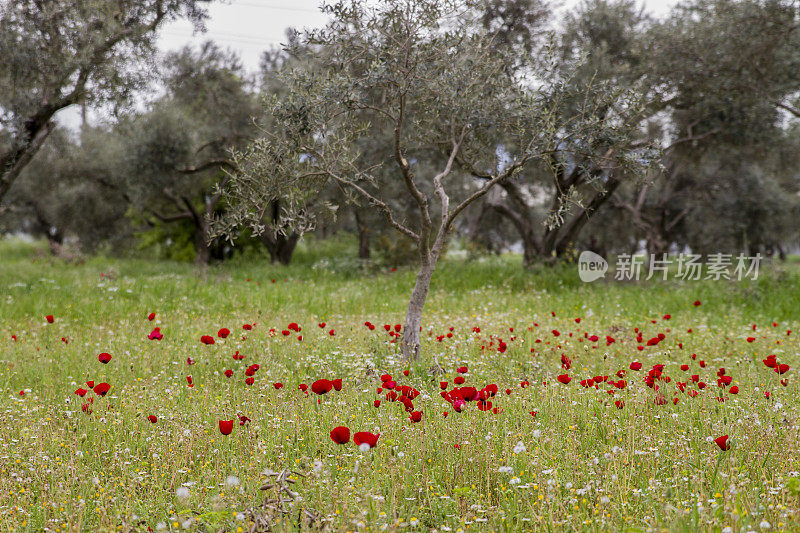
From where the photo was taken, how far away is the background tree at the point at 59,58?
40.9 ft

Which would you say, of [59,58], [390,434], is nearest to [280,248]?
[59,58]

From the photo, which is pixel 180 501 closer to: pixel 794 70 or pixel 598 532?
pixel 598 532

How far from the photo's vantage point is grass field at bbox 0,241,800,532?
137 inches

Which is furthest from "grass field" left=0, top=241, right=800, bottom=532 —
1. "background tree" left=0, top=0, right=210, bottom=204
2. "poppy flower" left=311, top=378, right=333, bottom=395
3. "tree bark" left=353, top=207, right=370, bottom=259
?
"tree bark" left=353, top=207, right=370, bottom=259

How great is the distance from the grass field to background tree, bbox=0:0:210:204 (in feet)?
20.3

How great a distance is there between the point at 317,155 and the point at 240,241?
67.0ft

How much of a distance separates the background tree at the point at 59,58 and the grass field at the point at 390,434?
6193mm

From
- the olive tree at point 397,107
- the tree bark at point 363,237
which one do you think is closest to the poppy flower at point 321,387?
the olive tree at point 397,107

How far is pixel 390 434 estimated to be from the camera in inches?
180

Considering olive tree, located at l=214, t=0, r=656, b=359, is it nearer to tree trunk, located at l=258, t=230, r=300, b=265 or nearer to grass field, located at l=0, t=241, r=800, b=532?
grass field, located at l=0, t=241, r=800, b=532

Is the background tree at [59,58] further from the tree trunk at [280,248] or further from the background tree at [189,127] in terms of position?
the tree trunk at [280,248]

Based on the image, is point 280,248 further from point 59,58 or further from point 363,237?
point 59,58

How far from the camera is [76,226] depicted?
28750mm

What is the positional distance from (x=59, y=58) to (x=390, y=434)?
13030mm
